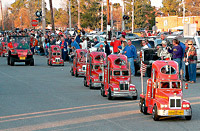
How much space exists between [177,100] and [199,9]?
108394mm

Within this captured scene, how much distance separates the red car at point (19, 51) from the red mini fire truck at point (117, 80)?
1659 centimetres

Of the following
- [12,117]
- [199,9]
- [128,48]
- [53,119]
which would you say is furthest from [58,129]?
[199,9]

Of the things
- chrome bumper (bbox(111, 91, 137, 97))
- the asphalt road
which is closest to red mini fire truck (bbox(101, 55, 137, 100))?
chrome bumper (bbox(111, 91, 137, 97))

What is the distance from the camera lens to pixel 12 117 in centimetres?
1235

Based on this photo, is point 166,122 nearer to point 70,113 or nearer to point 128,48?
point 70,113

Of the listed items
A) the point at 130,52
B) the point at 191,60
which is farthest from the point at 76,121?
the point at 130,52

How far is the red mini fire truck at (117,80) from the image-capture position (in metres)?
15.6

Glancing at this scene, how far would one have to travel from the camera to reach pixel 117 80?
52.3 feet

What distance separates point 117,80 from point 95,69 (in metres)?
3.62

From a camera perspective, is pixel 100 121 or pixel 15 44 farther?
pixel 15 44

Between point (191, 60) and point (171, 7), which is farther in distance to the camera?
point (171, 7)

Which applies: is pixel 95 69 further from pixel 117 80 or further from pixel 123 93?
pixel 123 93

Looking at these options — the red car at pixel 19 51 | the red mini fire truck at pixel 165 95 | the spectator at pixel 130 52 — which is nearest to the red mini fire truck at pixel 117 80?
the red mini fire truck at pixel 165 95

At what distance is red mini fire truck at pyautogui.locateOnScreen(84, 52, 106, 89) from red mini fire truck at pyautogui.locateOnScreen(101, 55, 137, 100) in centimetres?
215
